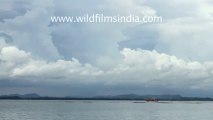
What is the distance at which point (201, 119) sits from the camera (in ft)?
220

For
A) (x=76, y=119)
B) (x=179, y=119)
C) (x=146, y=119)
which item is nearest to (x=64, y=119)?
(x=76, y=119)

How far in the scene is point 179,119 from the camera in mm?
68000

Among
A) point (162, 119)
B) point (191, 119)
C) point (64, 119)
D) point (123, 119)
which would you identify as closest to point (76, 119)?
point (64, 119)

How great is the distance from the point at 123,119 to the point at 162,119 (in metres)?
5.94

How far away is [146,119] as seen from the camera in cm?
6569

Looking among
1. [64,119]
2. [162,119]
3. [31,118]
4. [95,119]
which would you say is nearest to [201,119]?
[162,119]

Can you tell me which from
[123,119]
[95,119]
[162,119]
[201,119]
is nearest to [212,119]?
[201,119]

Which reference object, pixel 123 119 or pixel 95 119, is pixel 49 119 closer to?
pixel 95 119

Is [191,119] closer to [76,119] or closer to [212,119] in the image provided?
[212,119]

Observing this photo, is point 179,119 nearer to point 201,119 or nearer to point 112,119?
point 201,119

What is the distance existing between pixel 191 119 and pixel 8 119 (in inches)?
1100

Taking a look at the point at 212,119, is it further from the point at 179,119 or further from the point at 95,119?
the point at 95,119

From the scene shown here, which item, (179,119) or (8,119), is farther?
(179,119)

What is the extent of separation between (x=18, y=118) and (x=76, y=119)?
9.04 m
